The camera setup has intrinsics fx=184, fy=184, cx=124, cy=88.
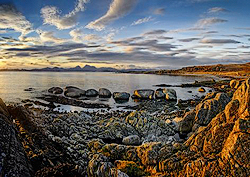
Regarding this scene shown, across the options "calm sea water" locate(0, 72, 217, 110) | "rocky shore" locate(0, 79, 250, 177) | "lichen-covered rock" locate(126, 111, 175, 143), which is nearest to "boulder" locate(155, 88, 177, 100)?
"calm sea water" locate(0, 72, 217, 110)

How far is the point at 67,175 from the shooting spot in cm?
731

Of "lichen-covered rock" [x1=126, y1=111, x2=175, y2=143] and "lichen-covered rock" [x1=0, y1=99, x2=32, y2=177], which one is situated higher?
"lichen-covered rock" [x1=0, y1=99, x2=32, y2=177]

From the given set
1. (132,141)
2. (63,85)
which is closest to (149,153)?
(132,141)

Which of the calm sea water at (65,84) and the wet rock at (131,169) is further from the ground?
the wet rock at (131,169)

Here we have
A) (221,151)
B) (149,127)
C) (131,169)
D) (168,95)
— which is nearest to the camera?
(221,151)

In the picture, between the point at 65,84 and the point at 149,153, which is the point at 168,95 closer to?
the point at 149,153

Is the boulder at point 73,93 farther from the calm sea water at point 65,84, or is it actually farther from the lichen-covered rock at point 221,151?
the lichen-covered rock at point 221,151

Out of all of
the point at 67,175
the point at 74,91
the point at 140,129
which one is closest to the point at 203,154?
the point at 67,175

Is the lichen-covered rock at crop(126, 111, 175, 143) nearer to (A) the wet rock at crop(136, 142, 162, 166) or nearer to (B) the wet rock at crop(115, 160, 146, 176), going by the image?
(A) the wet rock at crop(136, 142, 162, 166)

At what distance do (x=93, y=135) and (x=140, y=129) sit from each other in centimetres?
448

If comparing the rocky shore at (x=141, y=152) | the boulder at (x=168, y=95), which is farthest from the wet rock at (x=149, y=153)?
the boulder at (x=168, y=95)

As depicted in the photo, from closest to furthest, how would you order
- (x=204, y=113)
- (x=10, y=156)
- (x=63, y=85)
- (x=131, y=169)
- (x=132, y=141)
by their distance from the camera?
(x=10, y=156) < (x=131, y=169) < (x=132, y=141) < (x=204, y=113) < (x=63, y=85)

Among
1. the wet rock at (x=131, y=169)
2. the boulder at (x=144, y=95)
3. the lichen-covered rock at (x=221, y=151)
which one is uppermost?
the lichen-covered rock at (x=221, y=151)

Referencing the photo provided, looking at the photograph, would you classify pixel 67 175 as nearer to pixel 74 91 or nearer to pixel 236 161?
pixel 236 161
